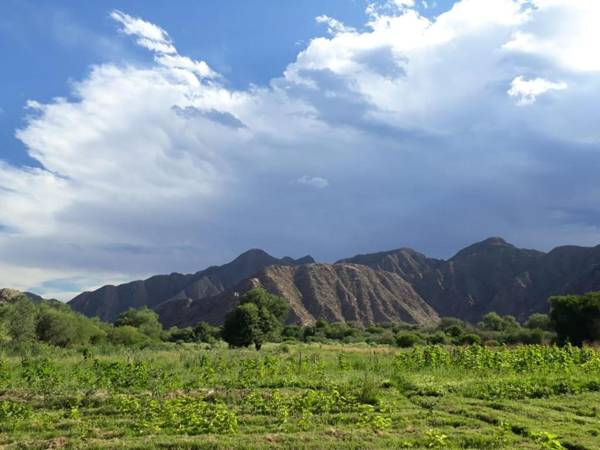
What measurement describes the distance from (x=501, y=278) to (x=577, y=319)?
390ft

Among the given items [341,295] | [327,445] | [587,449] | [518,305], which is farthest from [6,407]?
[518,305]

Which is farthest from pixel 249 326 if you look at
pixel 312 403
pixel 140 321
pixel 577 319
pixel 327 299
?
pixel 327 299

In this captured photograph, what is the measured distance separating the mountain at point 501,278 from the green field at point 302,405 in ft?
388

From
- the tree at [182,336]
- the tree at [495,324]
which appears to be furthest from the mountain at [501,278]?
the tree at [182,336]

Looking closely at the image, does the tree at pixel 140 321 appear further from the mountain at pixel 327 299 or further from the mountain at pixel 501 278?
the mountain at pixel 501 278

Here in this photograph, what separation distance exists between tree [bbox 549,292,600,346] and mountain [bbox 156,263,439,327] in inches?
2869

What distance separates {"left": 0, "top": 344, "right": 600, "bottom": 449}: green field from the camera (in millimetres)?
10430

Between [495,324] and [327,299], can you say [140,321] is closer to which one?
[327,299]

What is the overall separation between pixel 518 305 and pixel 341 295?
51.9 m

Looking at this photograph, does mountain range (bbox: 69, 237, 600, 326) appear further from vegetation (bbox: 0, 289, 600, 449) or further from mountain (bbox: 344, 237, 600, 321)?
vegetation (bbox: 0, 289, 600, 449)

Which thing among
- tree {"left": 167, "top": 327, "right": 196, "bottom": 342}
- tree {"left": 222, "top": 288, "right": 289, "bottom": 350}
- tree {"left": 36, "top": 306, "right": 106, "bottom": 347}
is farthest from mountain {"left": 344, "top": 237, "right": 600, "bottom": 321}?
tree {"left": 36, "top": 306, "right": 106, "bottom": 347}

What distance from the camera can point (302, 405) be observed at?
1302 cm

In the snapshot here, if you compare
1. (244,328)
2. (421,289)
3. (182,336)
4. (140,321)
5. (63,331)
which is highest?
(421,289)

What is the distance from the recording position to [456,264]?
611 ft
